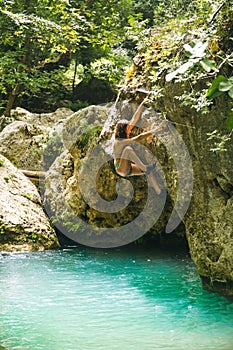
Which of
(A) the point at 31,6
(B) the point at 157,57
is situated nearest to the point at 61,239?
(B) the point at 157,57

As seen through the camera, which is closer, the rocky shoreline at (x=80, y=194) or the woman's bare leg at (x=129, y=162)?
the rocky shoreline at (x=80, y=194)

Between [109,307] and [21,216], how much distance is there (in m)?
5.21

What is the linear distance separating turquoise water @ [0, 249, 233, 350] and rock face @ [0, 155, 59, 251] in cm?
105

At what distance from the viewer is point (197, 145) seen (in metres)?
5.54

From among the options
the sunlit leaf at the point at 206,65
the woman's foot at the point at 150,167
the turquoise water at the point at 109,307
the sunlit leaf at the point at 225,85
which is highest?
the sunlit leaf at the point at 206,65

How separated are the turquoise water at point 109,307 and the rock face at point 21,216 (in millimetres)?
1046

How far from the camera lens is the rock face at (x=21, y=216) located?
9.87 metres

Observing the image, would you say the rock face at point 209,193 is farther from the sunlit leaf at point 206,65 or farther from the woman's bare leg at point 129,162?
the sunlit leaf at point 206,65

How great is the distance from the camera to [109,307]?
555 centimetres

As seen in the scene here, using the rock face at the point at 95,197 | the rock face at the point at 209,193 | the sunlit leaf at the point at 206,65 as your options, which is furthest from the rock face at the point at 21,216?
the sunlit leaf at the point at 206,65

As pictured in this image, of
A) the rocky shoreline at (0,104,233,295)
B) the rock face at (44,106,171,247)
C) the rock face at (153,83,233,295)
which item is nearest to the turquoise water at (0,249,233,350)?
the rock face at (153,83,233,295)

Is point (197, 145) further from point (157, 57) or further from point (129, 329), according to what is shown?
point (129, 329)

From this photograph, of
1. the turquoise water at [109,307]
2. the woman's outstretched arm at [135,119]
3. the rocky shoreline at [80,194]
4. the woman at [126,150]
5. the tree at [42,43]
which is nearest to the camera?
the turquoise water at [109,307]

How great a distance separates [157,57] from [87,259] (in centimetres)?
475
